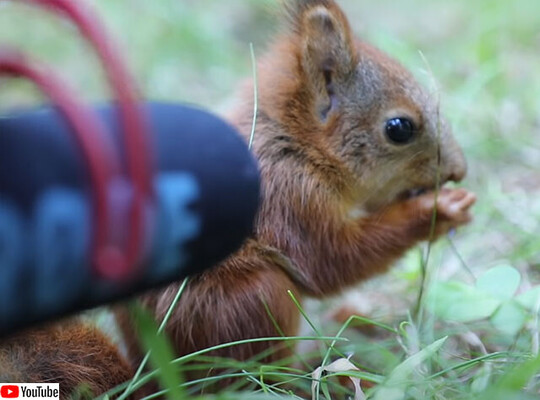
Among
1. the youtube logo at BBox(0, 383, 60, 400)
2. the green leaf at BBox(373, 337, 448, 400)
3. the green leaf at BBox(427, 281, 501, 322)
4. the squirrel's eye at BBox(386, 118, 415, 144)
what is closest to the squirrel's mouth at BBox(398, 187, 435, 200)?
the squirrel's eye at BBox(386, 118, 415, 144)

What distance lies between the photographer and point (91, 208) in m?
0.81

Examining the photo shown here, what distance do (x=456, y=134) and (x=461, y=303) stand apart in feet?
4.86

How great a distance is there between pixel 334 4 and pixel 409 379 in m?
1.02

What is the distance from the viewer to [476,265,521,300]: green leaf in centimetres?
172

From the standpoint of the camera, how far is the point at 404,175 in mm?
1940

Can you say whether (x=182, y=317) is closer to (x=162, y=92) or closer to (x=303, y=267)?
(x=303, y=267)

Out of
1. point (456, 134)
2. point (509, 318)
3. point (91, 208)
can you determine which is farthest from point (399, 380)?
point (456, 134)

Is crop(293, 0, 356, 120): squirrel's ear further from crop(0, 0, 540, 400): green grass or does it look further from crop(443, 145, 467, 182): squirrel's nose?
crop(443, 145, 467, 182): squirrel's nose

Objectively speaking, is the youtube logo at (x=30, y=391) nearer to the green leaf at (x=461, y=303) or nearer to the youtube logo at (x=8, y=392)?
the youtube logo at (x=8, y=392)

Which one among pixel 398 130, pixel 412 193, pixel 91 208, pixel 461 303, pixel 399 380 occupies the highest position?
pixel 398 130

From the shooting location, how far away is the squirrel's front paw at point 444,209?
1891 mm

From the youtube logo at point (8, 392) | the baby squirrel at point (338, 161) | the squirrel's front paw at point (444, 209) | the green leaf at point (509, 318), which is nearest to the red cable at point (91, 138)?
the youtube logo at point (8, 392)

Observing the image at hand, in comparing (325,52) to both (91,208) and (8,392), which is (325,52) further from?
(91,208)

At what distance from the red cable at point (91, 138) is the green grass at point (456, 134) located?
0.18m
